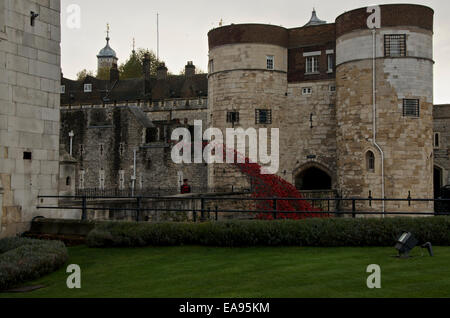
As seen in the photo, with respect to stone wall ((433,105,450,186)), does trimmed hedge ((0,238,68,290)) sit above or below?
below

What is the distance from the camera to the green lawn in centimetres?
856

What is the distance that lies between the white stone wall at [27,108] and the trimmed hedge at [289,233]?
9.38 feet

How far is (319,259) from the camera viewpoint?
11.2 m

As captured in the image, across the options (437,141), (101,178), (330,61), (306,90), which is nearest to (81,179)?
(101,178)

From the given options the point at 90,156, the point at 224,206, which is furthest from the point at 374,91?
the point at 90,156

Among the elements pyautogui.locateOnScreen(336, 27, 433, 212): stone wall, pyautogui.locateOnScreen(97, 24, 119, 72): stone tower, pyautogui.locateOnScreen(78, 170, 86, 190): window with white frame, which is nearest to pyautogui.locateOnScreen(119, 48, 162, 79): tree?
pyautogui.locateOnScreen(97, 24, 119, 72): stone tower

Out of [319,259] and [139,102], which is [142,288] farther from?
[139,102]

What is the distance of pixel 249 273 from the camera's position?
396 inches

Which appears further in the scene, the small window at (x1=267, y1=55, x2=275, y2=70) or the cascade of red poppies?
the small window at (x1=267, y1=55, x2=275, y2=70)

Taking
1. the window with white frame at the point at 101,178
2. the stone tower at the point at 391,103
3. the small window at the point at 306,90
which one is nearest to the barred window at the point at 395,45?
the stone tower at the point at 391,103

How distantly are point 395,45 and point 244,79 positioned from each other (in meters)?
9.31

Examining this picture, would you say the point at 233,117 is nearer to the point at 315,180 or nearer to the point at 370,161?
the point at 315,180

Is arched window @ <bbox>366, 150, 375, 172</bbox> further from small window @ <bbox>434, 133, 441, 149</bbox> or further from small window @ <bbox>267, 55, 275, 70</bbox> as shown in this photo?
small window @ <bbox>434, 133, 441, 149</bbox>

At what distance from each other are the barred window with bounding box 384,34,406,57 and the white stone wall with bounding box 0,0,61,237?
22024mm
